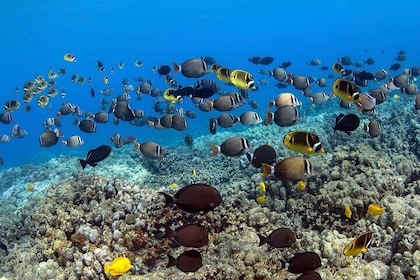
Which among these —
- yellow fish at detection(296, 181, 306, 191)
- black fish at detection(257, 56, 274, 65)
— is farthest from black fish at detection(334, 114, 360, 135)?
black fish at detection(257, 56, 274, 65)

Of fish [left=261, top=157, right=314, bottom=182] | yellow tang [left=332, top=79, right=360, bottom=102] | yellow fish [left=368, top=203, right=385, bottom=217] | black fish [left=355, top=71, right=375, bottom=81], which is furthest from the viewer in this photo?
black fish [left=355, top=71, right=375, bottom=81]

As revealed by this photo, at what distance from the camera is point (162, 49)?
159375 millimetres

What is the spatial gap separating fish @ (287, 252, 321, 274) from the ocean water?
22.2 ft

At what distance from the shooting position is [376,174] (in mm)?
7797

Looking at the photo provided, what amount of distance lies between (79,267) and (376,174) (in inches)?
221

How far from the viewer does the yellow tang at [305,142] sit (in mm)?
5629

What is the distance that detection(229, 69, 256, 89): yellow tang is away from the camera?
8125mm

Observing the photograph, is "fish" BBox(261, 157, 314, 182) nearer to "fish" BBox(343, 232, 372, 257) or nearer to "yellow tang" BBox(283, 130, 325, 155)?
"yellow tang" BBox(283, 130, 325, 155)

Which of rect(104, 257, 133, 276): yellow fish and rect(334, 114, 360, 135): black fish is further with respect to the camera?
rect(334, 114, 360, 135): black fish

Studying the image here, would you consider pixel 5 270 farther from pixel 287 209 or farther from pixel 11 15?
pixel 11 15

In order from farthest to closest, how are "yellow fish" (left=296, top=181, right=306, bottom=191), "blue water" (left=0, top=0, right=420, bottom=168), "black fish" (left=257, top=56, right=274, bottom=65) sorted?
"blue water" (left=0, top=0, right=420, bottom=168) < "black fish" (left=257, top=56, right=274, bottom=65) < "yellow fish" (left=296, top=181, right=306, bottom=191)

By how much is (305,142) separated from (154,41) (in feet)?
498

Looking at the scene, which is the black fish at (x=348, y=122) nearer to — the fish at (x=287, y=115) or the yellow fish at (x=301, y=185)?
the fish at (x=287, y=115)

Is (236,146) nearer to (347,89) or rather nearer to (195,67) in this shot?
(347,89)
